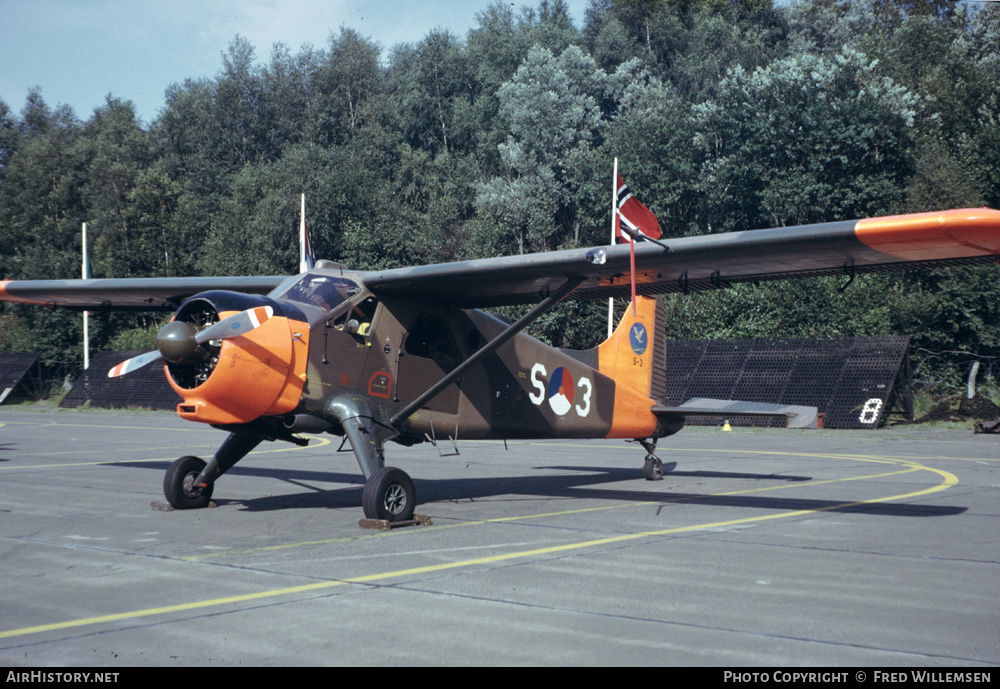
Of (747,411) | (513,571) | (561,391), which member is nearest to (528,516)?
(561,391)

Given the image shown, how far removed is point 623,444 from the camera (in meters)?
23.0

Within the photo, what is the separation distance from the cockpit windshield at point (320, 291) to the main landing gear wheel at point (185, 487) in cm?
249

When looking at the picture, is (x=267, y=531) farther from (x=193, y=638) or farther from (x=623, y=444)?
(x=623, y=444)

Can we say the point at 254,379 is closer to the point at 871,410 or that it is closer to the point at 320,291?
the point at 320,291

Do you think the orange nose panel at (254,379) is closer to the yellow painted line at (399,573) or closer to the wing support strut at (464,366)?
the wing support strut at (464,366)

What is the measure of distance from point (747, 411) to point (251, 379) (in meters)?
6.96

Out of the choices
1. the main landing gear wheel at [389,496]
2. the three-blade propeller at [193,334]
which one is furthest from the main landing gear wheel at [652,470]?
the three-blade propeller at [193,334]

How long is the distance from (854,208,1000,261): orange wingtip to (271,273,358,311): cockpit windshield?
18.9 ft

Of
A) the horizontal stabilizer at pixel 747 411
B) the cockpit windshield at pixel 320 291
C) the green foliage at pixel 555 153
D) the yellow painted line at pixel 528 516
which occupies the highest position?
the green foliage at pixel 555 153

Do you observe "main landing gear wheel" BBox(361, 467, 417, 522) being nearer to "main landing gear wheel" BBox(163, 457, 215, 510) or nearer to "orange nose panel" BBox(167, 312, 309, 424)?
"orange nose panel" BBox(167, 312, 309, 424)

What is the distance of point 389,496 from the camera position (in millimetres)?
9500

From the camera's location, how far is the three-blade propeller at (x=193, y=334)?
28.8 ft
